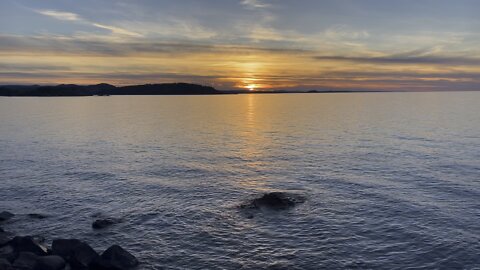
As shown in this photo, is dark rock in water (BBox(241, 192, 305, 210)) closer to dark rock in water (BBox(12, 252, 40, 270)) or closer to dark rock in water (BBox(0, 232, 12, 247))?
dark rock in water (BBox(12, 252, 40, 270))

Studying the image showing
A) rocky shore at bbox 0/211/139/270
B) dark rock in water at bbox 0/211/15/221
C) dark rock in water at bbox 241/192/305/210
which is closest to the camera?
rocky shore at bbox 0/211/139/270

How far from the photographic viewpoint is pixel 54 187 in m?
49.8

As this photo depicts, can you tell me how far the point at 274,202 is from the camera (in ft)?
135

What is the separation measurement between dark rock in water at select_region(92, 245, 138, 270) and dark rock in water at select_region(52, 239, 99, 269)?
A: 24.3 inches

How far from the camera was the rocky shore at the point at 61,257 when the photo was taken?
26.9 meters

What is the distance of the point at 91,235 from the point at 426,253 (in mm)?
27371

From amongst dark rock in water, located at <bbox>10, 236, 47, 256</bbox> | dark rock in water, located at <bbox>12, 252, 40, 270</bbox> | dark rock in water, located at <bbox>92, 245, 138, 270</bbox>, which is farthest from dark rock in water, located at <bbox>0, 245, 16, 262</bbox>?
dark rock in water, located at <bbox>92, 245, 138, 270</bbox>

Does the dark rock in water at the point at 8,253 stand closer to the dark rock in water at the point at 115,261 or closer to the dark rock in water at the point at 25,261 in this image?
the dark rock in water at the point at 25,261

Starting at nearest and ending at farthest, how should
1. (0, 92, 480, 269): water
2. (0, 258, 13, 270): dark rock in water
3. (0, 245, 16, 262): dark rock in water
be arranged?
(0, 258, 13, 270): dark rock in water < (0, 245, 16, 262): dark rock in water < (0, 92, 480, 269): water

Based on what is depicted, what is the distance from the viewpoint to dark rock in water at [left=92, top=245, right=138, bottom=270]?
1074 inches

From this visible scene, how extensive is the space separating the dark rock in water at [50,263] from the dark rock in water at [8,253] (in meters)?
2.64

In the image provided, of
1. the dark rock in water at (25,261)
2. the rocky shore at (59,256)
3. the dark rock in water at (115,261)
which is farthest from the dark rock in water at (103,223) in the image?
the dark rock in water at (115,261)

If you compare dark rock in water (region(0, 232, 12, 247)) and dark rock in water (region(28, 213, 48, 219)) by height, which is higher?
dark rock in water (region(0, 232, 12, 247))

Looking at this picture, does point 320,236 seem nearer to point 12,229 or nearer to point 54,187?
point 12,229
